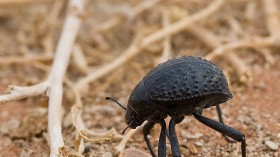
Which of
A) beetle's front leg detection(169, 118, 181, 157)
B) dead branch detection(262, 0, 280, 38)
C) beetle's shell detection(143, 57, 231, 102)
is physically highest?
dead branch detection(262, 0, 280, 38)

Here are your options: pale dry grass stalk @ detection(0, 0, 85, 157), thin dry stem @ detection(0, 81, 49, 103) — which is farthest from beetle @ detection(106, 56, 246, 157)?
thin dry stem @ detection(0, 81, 49, 103)

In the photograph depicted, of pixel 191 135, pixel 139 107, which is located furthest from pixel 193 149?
pixel 139 107

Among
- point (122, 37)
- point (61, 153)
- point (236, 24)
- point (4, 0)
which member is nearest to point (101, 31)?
point (122, 37)

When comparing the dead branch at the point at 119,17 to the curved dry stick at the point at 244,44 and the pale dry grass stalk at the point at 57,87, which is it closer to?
the pale dry grass stalk at the point at 57,87

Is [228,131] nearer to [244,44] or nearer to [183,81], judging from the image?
[183,81]

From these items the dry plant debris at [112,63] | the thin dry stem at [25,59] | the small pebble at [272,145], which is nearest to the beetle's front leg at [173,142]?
the dry plant debris at [112,63]

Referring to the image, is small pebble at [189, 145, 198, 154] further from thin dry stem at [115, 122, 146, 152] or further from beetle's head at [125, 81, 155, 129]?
beetle's head at [125, 81, 155, 129]

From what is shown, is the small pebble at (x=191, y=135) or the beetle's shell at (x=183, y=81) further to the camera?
the small pebble at (x=191, y=135)

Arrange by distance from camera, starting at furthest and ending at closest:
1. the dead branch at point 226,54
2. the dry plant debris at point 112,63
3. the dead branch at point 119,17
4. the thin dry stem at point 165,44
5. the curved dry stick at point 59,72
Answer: the dead branch at point 119,17, the thin dry stem at point 165,44, the dead branch at point 226,54, the dry plant debris at point 112,63, the curved dry stick at point 59,72

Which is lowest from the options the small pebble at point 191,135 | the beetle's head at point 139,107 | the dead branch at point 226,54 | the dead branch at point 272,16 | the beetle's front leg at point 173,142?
the beetle's front leg at point 173,142
